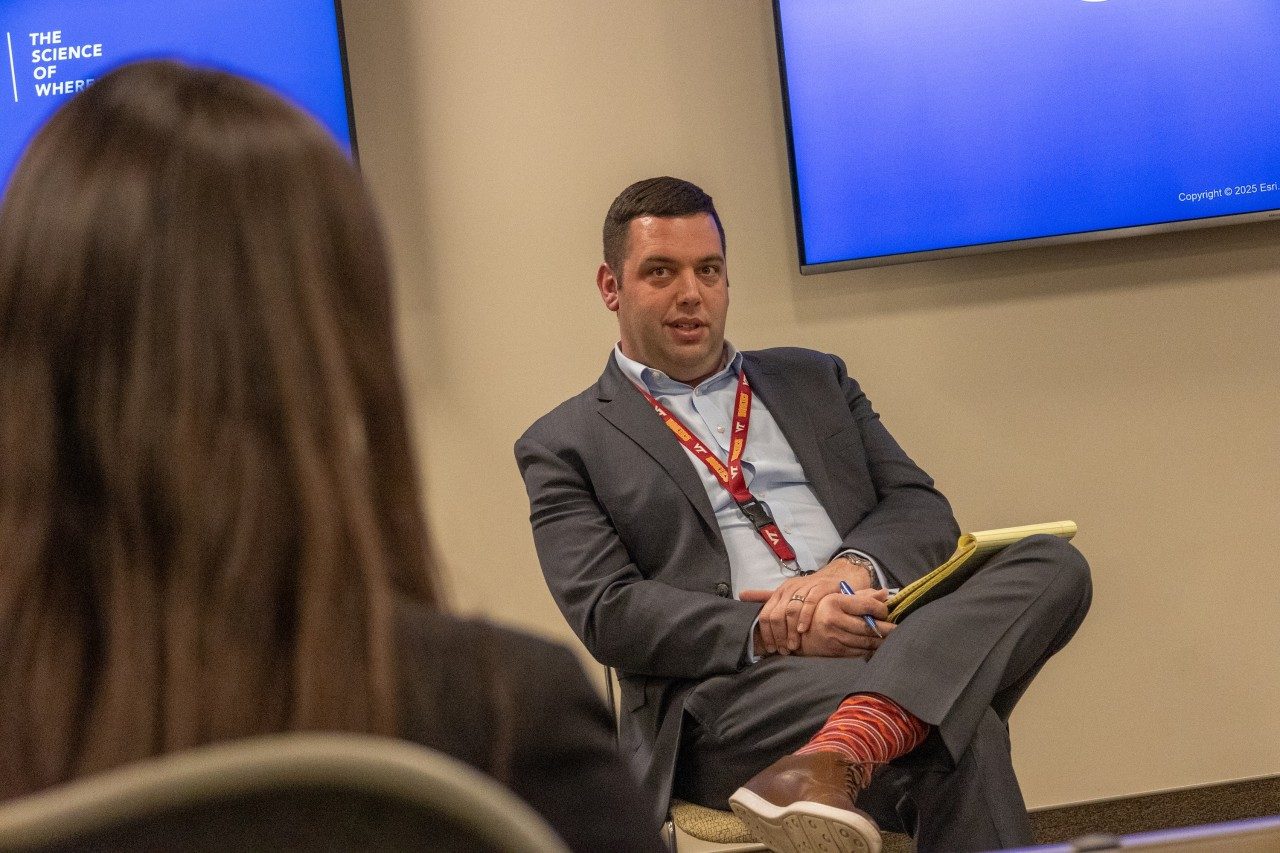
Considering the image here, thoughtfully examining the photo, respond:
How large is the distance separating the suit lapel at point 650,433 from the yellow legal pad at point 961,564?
435 millimetres

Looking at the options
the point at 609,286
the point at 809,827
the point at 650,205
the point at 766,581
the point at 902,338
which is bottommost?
the point at 809,827

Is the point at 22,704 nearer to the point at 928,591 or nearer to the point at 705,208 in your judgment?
the point at 928,591

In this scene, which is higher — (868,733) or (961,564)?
(961,564)

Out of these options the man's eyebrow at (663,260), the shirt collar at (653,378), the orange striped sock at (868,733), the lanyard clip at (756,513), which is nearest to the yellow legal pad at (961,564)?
the orange striped sock at (868,733)

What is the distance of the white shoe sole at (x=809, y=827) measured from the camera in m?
1.98

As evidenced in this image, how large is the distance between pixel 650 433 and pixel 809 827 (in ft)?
3.26

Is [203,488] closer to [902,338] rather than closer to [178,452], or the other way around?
[178,452]

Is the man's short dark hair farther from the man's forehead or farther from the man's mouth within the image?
the man's mouth

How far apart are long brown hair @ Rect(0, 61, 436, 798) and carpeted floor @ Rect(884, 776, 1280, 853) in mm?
3192

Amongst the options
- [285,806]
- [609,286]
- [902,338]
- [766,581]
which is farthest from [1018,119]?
[285,806]

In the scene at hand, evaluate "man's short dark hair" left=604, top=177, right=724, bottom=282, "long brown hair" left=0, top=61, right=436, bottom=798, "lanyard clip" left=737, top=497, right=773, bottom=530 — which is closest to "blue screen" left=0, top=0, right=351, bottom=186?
"man's short dark hair" left=604, top=177, right=724, bottom=282

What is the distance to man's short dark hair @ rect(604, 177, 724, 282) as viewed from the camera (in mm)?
2965

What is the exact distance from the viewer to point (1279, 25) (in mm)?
3480

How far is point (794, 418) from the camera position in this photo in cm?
292
